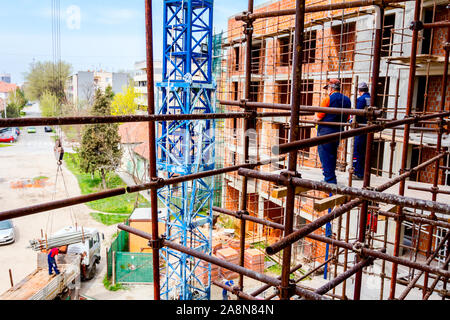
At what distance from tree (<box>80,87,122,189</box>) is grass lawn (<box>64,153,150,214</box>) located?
1305 millimetres

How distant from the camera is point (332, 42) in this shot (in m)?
12.5

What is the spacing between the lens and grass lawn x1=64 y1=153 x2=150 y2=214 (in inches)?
900

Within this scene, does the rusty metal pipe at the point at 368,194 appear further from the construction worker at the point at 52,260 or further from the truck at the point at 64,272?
the construction worker at the point at 52,260

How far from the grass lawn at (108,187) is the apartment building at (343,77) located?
6.76m

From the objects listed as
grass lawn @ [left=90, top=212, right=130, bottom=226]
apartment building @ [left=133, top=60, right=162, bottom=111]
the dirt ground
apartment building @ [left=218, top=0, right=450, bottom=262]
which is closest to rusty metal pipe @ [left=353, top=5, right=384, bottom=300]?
apartment building @ [left=218, top=0, right=450, bottom=262]

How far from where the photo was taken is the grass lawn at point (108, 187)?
22.9 metres

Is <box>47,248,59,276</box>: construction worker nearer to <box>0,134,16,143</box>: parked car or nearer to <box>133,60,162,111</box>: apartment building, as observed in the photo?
<box>133,60,162,111</box>: apartment building

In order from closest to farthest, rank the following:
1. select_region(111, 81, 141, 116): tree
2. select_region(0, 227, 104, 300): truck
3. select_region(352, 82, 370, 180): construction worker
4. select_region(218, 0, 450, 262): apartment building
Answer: select_region(352, 82, 370, 180): construction worker < select_region(218, 0, 450, 262): apartment building < select_region(0, 227, 104, 300): truck < select_region(111, 81, 141, 116): tree

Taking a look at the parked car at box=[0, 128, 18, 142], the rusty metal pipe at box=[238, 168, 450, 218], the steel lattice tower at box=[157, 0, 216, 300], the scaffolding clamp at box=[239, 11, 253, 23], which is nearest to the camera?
the rusty metal pipe at box=[238, 168, 450, 218]

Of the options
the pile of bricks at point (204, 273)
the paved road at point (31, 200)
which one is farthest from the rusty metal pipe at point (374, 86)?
the paved road at point (31, 200)

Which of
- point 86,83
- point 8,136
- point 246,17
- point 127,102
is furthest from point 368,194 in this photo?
point 86,83

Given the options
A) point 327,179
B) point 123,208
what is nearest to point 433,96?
point 327,179

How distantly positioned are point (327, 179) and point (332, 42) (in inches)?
344

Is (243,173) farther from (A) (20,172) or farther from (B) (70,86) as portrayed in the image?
(B) (70,86)
